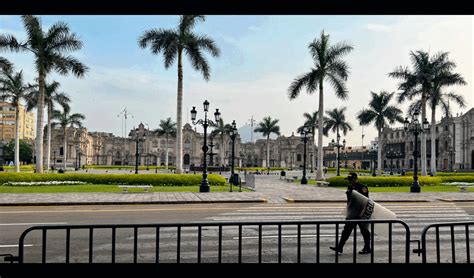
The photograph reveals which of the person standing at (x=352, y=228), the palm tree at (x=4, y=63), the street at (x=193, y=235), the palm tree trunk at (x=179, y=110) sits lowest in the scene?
the street at (x=193, y=235)

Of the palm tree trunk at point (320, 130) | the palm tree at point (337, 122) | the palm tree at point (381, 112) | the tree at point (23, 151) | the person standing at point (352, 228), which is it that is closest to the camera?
the person standing at point (352, 228)


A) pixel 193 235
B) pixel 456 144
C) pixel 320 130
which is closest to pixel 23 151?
pixel 320 130

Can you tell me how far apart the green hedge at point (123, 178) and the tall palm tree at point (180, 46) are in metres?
1.91

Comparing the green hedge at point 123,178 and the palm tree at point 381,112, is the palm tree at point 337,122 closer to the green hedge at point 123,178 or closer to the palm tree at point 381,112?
the palm tree at point 381,112

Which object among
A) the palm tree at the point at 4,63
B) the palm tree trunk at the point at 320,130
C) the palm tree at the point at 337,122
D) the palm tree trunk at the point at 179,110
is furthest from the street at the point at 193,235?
the palm tree at the point at 337,122

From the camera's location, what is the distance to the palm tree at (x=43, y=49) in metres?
28.9

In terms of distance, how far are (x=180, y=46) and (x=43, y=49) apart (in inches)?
389

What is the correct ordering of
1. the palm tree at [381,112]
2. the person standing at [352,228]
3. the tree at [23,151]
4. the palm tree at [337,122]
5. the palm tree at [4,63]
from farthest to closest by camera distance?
1. the tree at [23,151]
2. the palm tree at [337,122]
3. the palm tree at [381,112]
4. the palm tree at [4,63]
5. the person standing at [352,228]

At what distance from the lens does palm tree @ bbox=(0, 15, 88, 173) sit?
28906mm

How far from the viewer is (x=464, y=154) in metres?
86.8

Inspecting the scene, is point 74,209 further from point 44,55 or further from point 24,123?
point 24,123
